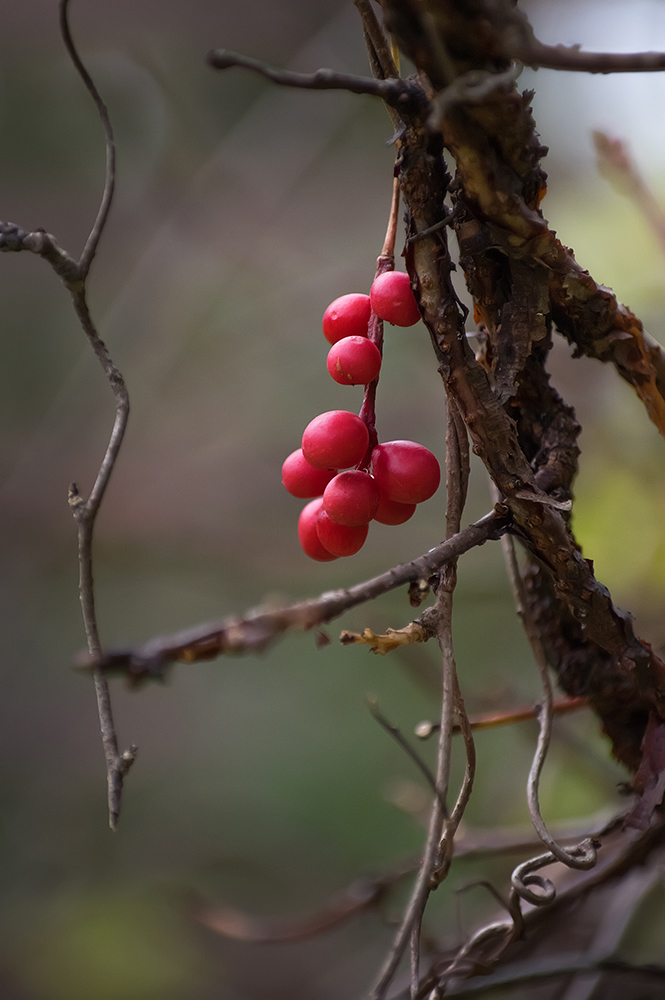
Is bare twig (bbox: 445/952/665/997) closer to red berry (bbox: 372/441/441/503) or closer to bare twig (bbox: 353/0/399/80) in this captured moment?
red berry (bbox: 372/441/441/503)

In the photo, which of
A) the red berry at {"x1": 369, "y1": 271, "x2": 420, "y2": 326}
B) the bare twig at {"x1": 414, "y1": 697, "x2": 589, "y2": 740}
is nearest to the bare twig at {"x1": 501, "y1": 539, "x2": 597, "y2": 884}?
the bare twig at {"x1": 414, "y1": 697, "x2": 589, "y2": 740}

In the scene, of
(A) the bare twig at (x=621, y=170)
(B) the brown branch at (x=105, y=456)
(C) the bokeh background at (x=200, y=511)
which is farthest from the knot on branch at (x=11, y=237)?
(C) the bokeh background at (x=200, y=511)

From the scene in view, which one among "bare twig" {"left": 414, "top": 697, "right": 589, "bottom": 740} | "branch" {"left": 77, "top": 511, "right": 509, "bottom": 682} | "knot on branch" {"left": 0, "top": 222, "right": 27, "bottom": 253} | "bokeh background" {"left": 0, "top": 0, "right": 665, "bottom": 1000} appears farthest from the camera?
"bokeh background" {"left": 0, "top": 0, "right": 665, "bottom": 1000}

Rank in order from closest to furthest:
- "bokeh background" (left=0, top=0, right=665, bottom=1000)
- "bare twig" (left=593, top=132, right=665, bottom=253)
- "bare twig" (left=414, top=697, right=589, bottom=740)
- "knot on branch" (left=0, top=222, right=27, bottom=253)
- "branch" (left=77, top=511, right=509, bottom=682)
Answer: "branch" (left=77, top=511, right=509, bottom=682) < "knot on branch" (left=0, top=222, right=27, bottom=253) < "bare twig" (left=414, top=697, right=589, bottom=740) < "bare twig" (left=593, top=132, right=665, bottom=253) < "bokeh background" (left=0, top=0, right=665, bottom=1000)

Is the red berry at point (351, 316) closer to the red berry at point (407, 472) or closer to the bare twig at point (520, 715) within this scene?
the red berry at point (407, 472)

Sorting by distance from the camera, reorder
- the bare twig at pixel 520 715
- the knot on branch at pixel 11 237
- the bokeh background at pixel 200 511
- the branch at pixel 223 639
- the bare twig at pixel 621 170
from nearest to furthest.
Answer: the branch at pixel 223 639 < the knot on branch at pixel 11 237 < the bare twig at pixel 520 715 < the bare twig at pixel 621 170 < the bokeh background at pixel 200 511

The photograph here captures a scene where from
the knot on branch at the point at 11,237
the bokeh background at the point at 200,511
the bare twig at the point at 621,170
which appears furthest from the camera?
the bokeh background at the point at 200,511
